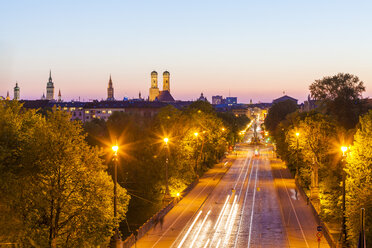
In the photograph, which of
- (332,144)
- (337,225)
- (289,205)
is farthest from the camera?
(332,144)

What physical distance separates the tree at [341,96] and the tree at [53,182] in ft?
214

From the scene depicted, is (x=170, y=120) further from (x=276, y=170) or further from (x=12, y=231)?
(x=12, y=231)

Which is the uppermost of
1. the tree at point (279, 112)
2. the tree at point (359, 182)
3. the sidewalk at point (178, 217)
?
the tree at point (279, 112)

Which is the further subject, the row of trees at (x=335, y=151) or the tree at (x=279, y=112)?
the tree at (x=279, y=112)

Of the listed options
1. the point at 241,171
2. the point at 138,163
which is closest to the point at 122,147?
the point at 138,163

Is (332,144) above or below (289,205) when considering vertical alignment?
above

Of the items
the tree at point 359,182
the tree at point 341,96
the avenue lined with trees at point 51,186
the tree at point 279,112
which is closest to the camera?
the avenue lined with trees at point 51,186

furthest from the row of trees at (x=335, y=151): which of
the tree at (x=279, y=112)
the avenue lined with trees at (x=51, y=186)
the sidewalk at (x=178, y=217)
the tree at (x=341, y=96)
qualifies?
the tree at (x=279, y=112)

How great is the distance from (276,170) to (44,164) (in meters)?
66.8

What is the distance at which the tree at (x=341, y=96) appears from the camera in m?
87.5

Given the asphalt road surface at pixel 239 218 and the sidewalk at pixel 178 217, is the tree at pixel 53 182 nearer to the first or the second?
the sidewalk at pixel 178 217

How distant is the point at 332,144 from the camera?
63500 millimetres

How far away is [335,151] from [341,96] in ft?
105

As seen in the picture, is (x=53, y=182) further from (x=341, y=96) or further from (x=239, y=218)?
(x=341, y=96)
